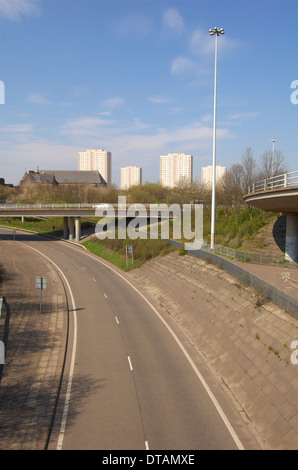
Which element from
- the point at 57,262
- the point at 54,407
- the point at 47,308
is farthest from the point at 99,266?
the point at 54,407

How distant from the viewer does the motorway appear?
10.0 m

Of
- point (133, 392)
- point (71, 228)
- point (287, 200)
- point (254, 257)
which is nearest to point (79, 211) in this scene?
point (71, 228)

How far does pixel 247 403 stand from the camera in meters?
11.6

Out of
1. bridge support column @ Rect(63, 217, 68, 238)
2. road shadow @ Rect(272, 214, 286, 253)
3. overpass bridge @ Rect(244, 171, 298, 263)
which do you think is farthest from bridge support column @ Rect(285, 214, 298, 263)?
bridge support column @ Rect(63, 217, 68, 238)

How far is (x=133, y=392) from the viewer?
41.5 ft

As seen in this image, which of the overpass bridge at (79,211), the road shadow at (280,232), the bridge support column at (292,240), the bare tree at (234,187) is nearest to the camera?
the bridge support column at (292,240)

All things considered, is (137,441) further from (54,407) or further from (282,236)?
(282,236)

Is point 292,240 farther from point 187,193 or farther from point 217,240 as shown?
point 187,193

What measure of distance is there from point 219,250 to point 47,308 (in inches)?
533

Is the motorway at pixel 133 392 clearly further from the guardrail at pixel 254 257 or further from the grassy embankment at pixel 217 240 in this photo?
the grassy embankment at pixel 217 240

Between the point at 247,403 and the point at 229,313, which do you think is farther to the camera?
the point at 229,313

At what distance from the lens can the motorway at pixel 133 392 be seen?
10008 mm

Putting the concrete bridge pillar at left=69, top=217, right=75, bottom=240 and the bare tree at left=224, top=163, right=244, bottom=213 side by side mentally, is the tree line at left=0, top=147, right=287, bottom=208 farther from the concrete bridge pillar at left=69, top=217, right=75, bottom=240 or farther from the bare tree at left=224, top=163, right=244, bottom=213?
the concrete bridge pillar at left=69, top=217, right=75, bottom=240

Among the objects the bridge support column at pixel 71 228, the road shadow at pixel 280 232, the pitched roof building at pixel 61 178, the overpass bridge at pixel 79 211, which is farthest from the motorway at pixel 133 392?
the pitched roof building at pixel 61 178
